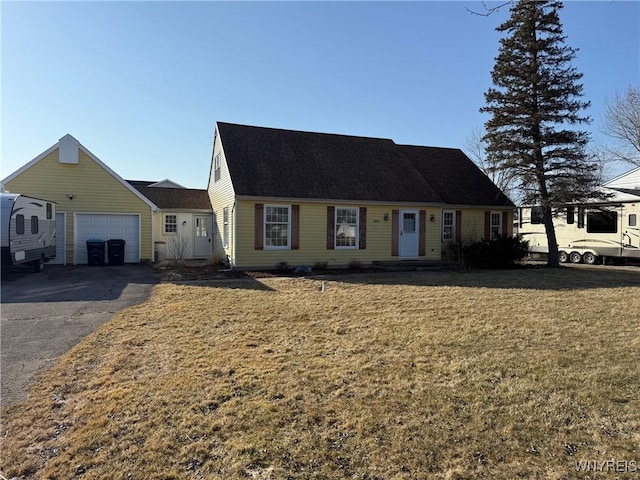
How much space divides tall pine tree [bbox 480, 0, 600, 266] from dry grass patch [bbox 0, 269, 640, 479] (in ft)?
37.3

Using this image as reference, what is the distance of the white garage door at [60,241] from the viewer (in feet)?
52.5

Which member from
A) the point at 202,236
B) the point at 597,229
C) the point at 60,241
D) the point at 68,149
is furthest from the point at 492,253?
the point at 68,149

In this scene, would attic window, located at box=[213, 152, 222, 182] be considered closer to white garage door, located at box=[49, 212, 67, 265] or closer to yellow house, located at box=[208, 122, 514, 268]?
yellow house, located at box=[208, 122, 514, 268]

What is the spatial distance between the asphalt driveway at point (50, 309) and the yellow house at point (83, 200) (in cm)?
221

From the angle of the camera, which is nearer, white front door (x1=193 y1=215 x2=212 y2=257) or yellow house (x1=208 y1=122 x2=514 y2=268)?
yellow house (x1=208 y1=122 x2=514 y2=268)

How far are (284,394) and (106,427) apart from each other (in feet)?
5.13

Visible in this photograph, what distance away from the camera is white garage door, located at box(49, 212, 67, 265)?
52.5ft

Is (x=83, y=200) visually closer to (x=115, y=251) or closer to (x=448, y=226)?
(x=115, y=251)

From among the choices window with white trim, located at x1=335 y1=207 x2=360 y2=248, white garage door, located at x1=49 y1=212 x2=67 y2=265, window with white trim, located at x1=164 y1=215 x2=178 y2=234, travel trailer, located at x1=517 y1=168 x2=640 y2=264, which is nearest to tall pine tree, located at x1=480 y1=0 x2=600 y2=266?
travel trailer, located at x1=517 y1=168 x2=640 y2=264

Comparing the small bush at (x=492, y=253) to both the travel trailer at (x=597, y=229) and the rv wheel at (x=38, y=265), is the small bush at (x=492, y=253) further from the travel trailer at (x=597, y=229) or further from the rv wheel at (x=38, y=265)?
the rv wheel at (x=38, y=265)

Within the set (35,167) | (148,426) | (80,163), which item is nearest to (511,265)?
(148,426)

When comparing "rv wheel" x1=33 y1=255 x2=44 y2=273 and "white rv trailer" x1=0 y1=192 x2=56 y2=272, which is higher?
"white rv trailer" x1=0 y1=192 x2=56 y2=272

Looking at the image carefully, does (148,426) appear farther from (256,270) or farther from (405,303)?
(256,270)

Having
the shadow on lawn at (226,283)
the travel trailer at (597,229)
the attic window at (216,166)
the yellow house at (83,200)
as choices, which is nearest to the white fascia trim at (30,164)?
the yellow house at (83,200)
